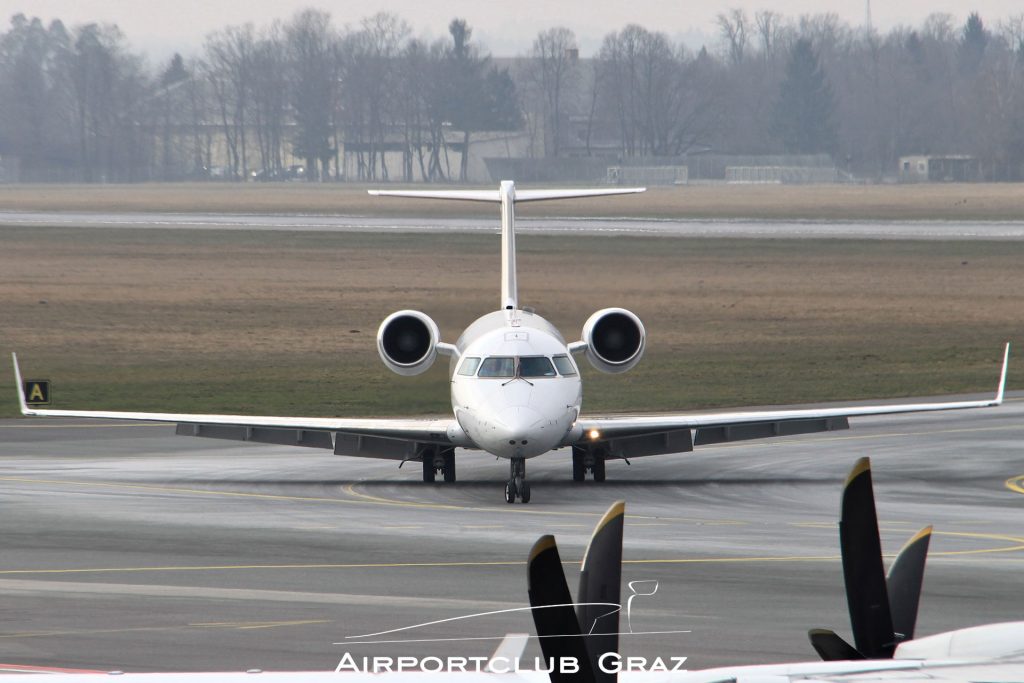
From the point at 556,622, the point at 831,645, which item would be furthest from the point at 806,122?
the point at 556,622

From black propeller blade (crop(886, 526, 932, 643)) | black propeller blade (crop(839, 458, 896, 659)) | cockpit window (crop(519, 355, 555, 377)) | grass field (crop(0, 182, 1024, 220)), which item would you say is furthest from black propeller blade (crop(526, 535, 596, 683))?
grass field (crop(0, 182, 1024, 220))

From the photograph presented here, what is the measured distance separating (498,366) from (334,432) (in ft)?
11.2

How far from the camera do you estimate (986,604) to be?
1689 centimetres

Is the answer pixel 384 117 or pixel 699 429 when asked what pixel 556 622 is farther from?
pixel 384 117

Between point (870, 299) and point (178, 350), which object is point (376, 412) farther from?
point (870, 299)

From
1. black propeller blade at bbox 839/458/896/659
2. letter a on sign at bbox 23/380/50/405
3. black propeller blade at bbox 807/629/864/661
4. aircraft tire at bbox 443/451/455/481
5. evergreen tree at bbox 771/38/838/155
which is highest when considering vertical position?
evergreen tree at bbox 771/38/838/155

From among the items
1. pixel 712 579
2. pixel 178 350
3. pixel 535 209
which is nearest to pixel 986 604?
pixel 712 579

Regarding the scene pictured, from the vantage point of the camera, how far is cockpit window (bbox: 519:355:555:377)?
961 inches

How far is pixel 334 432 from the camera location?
86.1 feet

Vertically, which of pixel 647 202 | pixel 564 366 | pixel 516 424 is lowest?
pixel 647 202

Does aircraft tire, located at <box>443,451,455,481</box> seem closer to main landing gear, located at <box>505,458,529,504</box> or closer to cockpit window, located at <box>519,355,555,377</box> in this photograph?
main landing gear, located at <box>505,458,529,504</box>

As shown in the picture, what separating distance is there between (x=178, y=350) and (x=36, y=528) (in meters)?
27.7

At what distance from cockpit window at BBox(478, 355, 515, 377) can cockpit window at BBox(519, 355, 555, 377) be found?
0.50 feet

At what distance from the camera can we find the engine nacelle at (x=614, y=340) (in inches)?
1049
